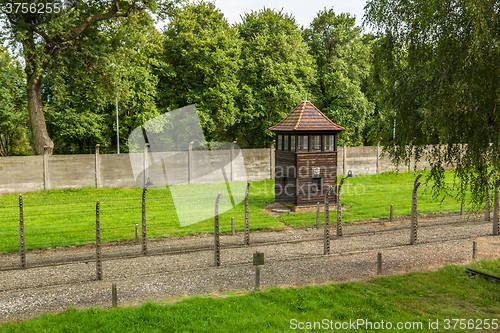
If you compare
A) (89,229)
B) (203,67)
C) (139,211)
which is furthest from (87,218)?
(203,67)

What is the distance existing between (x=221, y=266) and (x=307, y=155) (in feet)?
32.5

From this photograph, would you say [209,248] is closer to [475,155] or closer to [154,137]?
[475,155]

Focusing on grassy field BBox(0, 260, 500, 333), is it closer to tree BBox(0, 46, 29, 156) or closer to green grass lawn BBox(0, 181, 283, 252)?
green grass lawn BBox(0, 181, 283, 252)

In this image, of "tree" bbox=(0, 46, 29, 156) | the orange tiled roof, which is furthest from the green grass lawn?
"tree" bbox=(0, 46, 29, 156)

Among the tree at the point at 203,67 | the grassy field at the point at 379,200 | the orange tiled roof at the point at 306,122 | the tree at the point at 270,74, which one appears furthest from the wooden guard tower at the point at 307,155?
the tree at the point at 270,74

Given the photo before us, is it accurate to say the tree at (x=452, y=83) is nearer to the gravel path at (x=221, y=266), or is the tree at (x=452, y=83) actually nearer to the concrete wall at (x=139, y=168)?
the gravel path at (x=221, y=266)

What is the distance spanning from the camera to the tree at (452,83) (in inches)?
353

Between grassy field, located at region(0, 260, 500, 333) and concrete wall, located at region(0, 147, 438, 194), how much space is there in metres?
16.2

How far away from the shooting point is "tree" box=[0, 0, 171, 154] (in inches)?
908

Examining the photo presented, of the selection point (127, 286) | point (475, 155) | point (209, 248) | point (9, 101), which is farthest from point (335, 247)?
point (9, 101)

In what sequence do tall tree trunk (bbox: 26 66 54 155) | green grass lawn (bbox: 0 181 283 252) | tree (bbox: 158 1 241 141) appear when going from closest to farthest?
1. green grass lawn (bbox: 0 181 283 252)
2. tall tree trunk (bbox: 26 66 54 155)
3. tree (bbox: 158 1 241 141)

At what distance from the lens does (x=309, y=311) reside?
30.7 ft

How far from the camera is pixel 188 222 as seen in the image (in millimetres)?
18953

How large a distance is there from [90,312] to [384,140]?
9.26 metres
